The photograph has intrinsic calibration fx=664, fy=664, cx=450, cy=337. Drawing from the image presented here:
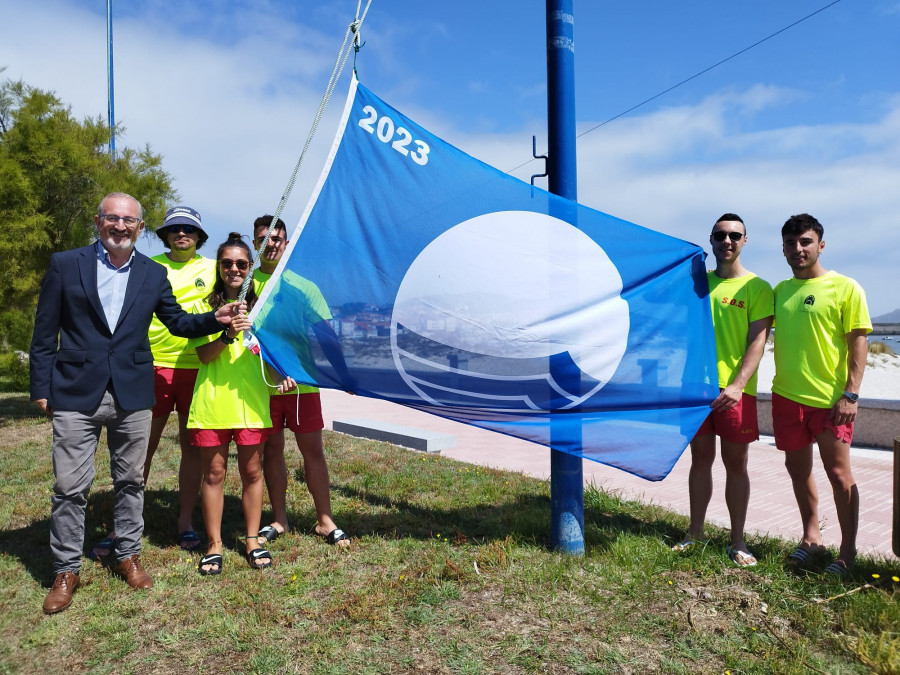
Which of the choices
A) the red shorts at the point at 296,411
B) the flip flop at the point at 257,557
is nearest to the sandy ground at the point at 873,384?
the red shorts at the point at 296,411

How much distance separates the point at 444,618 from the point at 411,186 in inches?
96.7

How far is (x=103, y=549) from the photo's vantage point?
4.41 meters

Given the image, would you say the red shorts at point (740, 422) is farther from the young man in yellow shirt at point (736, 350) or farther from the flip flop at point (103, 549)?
the flip flop at point (103, 549)

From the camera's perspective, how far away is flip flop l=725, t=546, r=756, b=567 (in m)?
3.97

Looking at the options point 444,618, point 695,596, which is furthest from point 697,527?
point 444,618

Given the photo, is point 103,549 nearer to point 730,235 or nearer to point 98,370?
point 98,370

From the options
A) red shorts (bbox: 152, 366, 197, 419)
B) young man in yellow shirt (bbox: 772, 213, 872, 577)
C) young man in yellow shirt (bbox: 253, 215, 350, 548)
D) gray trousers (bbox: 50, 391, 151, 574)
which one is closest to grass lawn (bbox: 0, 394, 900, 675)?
young man in yellow shirt (bbox: 253, 215, 350, 548)

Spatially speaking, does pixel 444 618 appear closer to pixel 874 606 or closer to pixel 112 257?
pixel 874 606

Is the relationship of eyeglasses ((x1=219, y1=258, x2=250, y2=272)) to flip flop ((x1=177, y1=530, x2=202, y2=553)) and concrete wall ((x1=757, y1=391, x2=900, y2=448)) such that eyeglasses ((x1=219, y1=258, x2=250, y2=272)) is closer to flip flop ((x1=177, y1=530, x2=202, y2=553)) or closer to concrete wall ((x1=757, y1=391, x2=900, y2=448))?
flip flop ((x1=177, y1=530, x2=202, y2=553))

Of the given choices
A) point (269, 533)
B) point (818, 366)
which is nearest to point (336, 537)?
point (269, 533)

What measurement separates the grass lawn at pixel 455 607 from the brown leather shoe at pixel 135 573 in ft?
0.22

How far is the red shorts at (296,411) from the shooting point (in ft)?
14.4

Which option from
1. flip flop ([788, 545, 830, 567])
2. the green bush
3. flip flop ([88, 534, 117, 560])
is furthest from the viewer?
the green bush

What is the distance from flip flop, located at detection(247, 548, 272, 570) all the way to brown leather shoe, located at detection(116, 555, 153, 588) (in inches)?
22.6
